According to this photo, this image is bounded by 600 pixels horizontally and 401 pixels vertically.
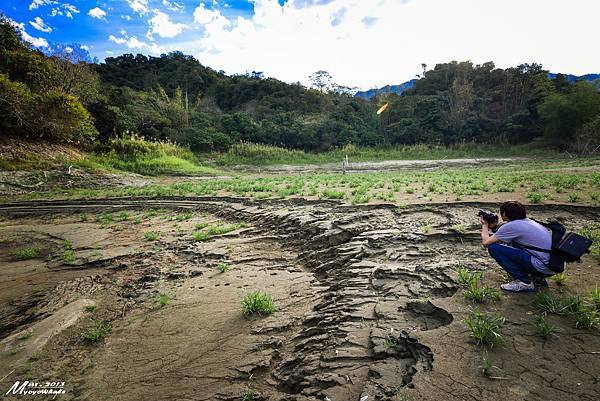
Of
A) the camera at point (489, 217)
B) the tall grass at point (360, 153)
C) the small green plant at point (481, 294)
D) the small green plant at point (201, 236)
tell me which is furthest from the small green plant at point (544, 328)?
the tall grass at point (360, 153)

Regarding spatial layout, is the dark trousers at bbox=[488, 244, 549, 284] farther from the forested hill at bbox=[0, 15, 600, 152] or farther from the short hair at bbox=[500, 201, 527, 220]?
the forested hill at bbox=[0, 15, 600, 152]

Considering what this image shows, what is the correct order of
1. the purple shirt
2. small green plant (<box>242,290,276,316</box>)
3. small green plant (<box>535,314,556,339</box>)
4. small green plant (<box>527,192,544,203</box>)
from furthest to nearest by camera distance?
1. small green plant (<box>527,192,544,203</box>)
2. small green plant (<box>242,290,276,316</box>)
3. the purple shirt
4. small green plant (<box>535,314,556,339</box>)

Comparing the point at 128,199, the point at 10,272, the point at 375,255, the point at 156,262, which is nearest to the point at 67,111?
the point at 128,199

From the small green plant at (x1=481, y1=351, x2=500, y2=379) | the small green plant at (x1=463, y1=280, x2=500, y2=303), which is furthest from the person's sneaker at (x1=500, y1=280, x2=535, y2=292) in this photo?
the small green plant at (x1=481, y1=351, x2=500, y2=379)

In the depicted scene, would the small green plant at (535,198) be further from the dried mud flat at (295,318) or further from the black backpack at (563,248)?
the black backpack at (563,248)

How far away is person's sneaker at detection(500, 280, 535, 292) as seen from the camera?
3.77 m

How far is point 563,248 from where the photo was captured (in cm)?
343

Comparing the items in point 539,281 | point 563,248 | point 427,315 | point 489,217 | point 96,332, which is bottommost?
point 96,332

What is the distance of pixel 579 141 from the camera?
80.5 feet

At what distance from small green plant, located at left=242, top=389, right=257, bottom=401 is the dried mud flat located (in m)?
0.04

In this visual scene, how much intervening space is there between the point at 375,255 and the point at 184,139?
30422 mm

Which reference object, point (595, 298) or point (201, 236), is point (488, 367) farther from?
point (201, 236)

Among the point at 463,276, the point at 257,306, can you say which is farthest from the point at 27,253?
the point at 463,276

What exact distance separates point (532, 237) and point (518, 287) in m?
0.66
